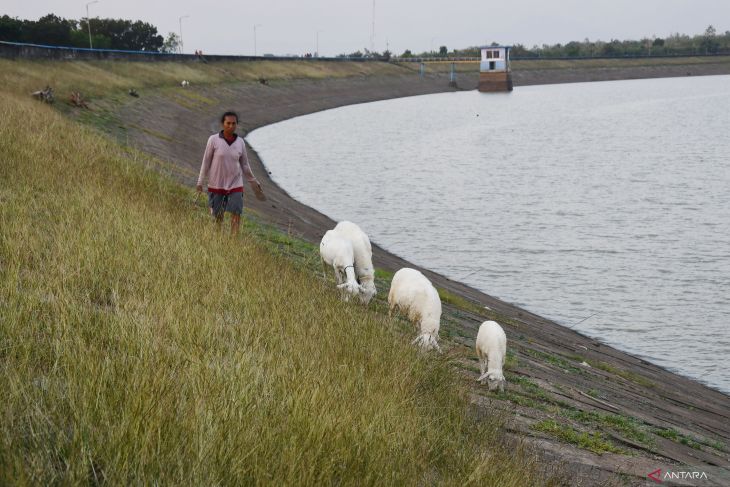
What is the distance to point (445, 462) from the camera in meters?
5.92

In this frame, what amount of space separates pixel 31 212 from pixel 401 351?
5234mm

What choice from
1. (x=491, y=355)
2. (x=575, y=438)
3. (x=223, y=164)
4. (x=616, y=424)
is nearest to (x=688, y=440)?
(x=616, y=424)

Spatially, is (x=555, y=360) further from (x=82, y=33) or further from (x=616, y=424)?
(x=82, y=33)

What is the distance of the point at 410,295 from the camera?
1165 centimetres

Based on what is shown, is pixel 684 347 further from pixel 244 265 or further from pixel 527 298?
pixel 244 265

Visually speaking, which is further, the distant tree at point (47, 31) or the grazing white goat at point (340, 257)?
the distant tree at point (47, 31)

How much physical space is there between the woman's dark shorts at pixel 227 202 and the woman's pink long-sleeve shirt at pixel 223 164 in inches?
3.6

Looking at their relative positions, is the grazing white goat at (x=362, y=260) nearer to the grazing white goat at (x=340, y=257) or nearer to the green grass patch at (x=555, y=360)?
the grazing white goat at (x=340, y=257)

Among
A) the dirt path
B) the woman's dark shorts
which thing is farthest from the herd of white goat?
the woman's dark shorts

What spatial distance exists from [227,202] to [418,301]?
11.9 ft

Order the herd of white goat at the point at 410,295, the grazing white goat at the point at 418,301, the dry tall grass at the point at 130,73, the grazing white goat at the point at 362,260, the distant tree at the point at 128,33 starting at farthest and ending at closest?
the distant tree at the point at 128,33
the dry tall grass at the point at 130,73
the grazing white goat at the point at 362,260
the grazing white goat at the point at 418,301
the herd of white goat at the point at 410,295

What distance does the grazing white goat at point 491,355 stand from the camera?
1070cm

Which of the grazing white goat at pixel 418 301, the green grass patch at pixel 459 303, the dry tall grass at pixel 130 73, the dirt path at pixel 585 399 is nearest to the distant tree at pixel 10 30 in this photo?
the dry tall grass at pixel 130 73

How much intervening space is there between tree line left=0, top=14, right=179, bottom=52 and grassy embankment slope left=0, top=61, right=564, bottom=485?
69225 mm
